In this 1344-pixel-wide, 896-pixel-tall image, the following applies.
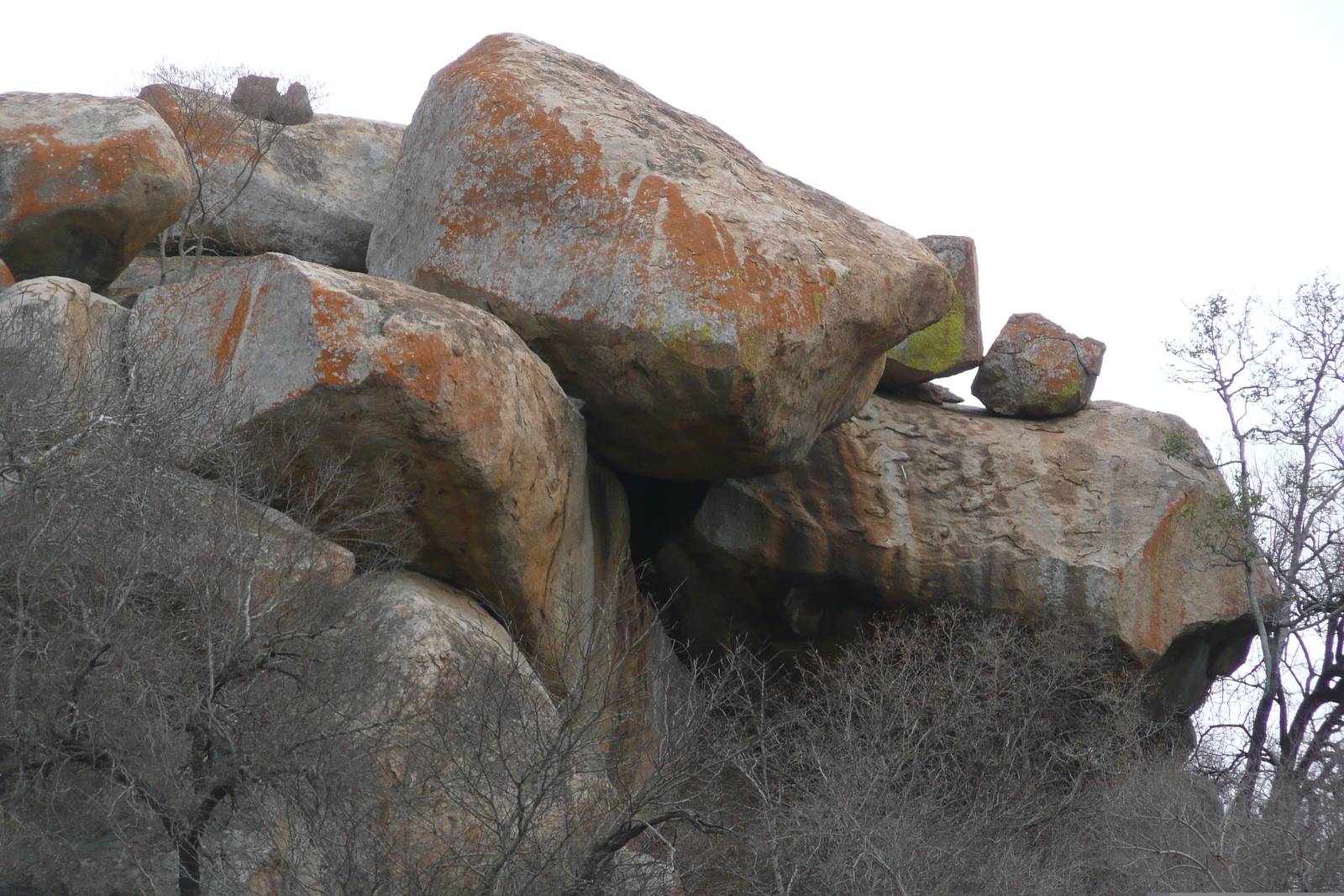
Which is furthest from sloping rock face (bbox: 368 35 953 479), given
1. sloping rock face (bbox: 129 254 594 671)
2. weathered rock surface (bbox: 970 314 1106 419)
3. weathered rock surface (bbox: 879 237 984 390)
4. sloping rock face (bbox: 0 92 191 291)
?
weathered rock surface (bbox: 970 314 1106 419)

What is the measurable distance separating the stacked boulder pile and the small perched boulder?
0.49 m

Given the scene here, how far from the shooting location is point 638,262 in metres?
7.77

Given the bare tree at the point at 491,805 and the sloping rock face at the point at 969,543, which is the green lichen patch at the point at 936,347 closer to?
the sloping rock face at the point at 969,543

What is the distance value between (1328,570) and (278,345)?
30.9 ft

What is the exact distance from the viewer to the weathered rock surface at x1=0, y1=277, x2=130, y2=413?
6137 mm

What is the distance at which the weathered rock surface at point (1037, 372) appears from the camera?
11914 millimetres

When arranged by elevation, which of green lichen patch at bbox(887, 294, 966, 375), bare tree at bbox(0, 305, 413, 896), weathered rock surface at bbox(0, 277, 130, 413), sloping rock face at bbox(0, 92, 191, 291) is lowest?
bare tree at bbox(0, 305, 413, 896)

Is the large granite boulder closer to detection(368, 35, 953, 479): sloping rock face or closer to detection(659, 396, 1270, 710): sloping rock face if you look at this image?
detection(368, 35, 953, 479): sloping rock face

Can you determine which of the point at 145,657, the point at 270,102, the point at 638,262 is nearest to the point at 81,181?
the point at 638,262

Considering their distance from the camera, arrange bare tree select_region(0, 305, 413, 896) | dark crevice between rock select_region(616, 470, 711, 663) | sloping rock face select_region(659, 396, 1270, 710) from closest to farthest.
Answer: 1. bare tree select_region(0, 305, 413, 896)
2. sloping rock face select_region(659, 396, 1270, 710)
3. dark crevice between rock select_region(616, 470, 711, 663)

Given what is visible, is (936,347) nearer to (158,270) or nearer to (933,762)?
(933,762)

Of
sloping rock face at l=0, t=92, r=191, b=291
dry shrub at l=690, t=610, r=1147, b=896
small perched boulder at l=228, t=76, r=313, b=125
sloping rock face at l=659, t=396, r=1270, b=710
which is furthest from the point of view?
small perched boulder at l=228, t=76, r=313, b=125

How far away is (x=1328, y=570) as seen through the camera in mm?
11062

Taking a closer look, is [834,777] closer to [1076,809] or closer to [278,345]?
[1076,809]
